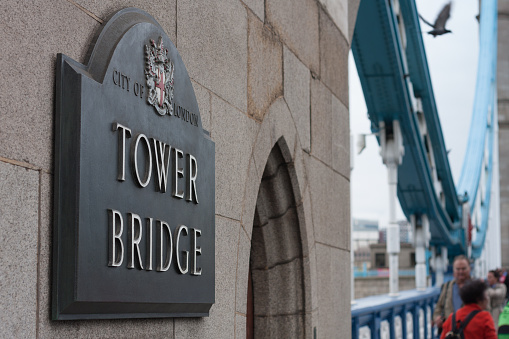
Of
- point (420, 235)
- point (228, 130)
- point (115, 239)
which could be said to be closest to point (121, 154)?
point (115, 239)

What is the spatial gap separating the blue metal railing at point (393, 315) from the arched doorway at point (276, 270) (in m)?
2.53

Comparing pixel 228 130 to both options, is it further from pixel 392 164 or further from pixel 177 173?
pixel 392 164

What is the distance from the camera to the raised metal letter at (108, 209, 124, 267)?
2090mm

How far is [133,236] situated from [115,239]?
0.32 feet

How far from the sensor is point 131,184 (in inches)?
87.8

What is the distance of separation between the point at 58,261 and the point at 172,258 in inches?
23.9

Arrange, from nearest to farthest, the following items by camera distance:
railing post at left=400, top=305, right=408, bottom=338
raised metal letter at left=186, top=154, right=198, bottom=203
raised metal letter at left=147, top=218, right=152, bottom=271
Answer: raised metal letter at left=147, top=218, right=152, bottom=271 → raised metal letter at left=186, top=154, right=198, bottom=203 → railing post at left=400, top=305, right=408, bottom=338

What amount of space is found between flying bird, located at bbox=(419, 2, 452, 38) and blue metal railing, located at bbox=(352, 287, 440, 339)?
3725mm

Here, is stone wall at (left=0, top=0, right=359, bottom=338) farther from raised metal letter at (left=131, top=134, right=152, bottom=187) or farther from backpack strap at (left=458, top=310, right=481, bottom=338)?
backpack strap at (left=458, top=310, right=481, bottom=338)

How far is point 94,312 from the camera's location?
6.72 ft

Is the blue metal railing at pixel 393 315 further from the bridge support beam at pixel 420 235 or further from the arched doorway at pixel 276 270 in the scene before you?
the bridge support beam at pixel 420 235

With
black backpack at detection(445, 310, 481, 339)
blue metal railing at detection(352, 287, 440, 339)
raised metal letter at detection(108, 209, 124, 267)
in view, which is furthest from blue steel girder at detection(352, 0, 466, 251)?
raised metal letter at detection(108, 209, 124, 267)

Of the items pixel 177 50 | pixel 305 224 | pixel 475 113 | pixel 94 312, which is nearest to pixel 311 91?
pixel 305 224

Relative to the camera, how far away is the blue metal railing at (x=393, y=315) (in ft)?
23.0
